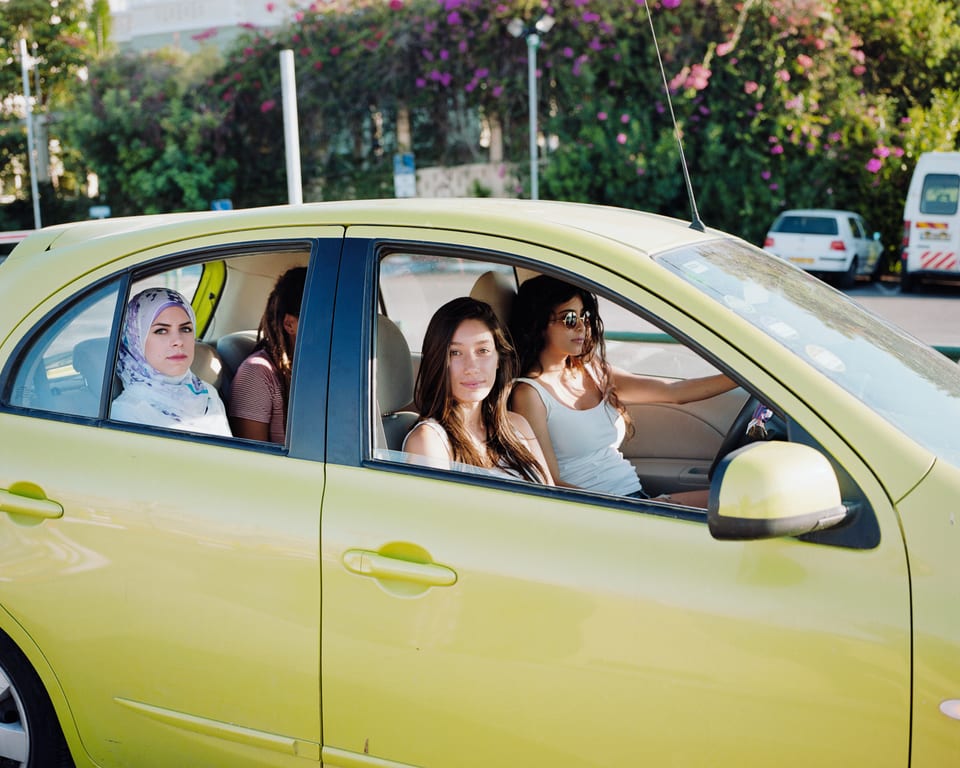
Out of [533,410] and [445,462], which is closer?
[445,462]

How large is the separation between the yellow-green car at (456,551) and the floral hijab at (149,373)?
0.28 ft

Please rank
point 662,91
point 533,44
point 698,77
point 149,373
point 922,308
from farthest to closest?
1. point 662,91
2. point 698,77
3. point 533,44
4. point 922,308
5. point 149,373

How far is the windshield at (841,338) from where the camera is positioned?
6.71 feet

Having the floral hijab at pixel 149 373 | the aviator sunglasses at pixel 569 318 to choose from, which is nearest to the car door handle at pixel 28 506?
the floral hijab at pixel 149 373

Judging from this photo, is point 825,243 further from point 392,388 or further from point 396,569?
point 396,569

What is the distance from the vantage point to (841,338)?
232 cm

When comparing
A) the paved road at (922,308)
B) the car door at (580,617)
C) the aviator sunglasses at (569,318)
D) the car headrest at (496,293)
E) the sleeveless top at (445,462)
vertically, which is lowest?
the paved road at (922,308)

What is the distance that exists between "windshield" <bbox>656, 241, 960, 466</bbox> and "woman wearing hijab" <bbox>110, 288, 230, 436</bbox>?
50.5 inches

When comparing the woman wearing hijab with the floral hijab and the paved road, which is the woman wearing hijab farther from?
the paved road

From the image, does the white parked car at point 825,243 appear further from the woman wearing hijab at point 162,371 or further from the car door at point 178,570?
the car door at point 178,570

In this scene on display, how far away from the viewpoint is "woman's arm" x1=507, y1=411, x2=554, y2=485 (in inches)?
116

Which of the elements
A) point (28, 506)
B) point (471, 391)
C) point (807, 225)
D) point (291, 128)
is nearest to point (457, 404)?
point (471, 391)

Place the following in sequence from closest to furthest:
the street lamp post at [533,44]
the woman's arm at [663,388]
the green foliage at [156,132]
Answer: the woman's arm at [663,388] < the street lamp post at [533,44] < the green foliage at [156,132]

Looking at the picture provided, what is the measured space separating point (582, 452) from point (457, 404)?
66 cm
